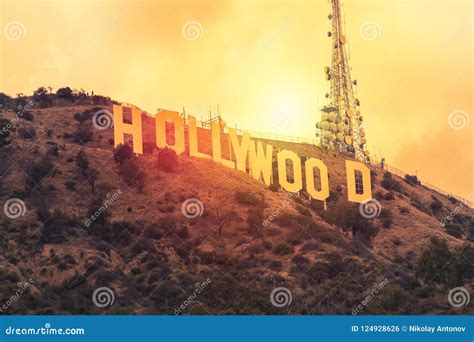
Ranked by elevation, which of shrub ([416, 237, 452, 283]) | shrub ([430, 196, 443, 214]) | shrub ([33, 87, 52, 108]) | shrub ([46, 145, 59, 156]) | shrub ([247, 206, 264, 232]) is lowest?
shrub ([416, 237, 452, 283])

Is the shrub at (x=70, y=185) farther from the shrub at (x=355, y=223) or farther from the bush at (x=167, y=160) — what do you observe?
the shrub at (x=355, y=223)

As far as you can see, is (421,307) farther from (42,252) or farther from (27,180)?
(27,180)

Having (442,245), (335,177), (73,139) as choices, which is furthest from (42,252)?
(335,177)

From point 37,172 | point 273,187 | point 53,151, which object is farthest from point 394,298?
point 53,151

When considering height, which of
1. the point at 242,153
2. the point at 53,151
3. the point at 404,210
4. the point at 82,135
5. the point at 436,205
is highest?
the point at 82,135

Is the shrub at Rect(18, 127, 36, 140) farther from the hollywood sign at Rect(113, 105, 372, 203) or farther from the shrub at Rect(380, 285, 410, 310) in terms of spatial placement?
the shrub at Rect(380, 285, 410, 310)

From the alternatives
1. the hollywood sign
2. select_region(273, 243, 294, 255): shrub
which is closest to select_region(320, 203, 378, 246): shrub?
the hollywood sign

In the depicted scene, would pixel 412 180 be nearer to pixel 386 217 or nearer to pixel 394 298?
pixel 386 217
